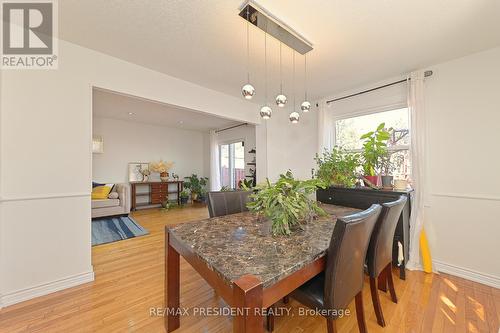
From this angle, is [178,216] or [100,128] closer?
[178,216]

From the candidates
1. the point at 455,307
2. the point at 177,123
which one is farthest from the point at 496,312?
the point at 177,123

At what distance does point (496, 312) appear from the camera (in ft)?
5.37

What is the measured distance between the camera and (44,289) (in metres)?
1.86

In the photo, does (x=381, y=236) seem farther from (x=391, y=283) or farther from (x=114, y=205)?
(x=114, y=205)

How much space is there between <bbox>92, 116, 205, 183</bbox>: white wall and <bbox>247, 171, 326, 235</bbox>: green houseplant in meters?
5.37

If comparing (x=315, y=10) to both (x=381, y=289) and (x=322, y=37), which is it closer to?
(x=322, y=37)

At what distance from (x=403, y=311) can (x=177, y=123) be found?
585 centimetres

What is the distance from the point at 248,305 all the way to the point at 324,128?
324 cm

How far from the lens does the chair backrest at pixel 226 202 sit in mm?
1983

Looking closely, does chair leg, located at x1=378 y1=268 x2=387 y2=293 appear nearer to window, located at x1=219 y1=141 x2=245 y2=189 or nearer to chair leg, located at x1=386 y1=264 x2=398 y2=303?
chair leg, located at x1=386 y1=264 x2=398 y2=303

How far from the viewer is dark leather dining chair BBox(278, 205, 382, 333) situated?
3.32 feet

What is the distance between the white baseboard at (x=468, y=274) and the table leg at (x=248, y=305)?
276 cm

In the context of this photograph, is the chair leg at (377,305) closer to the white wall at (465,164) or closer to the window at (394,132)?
the white wall at (465,164)

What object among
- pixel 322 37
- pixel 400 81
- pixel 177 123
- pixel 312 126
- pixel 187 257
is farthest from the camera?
pixel 177 123
